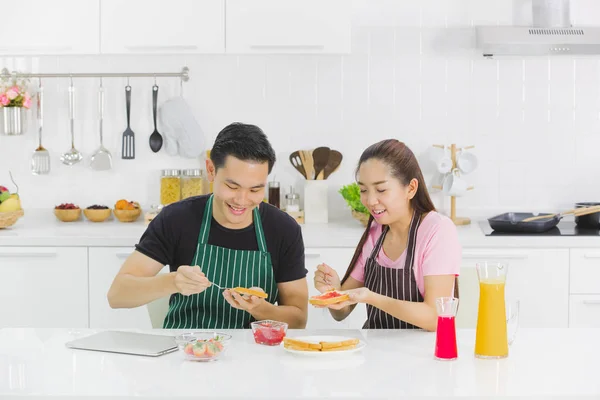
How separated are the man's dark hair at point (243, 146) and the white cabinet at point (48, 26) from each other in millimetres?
1708

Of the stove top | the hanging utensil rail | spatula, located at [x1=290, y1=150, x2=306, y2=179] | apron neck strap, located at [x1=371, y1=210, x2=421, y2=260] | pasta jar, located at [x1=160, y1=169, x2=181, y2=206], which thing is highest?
the hanging utensil rail

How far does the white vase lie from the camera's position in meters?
4.09

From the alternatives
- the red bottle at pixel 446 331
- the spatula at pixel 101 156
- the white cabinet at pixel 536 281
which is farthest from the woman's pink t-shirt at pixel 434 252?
the spatula at pixel 101 156

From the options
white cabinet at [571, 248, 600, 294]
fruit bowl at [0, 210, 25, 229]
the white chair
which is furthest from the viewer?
fruit bowl at [0, 210, 25, 229]

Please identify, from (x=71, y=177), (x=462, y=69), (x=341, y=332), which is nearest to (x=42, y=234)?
(x=71, y=177)

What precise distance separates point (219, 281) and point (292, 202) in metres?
1.62

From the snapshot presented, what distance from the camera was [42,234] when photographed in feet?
11.9

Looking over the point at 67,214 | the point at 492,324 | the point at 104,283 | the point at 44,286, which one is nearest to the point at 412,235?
the point at 492,324

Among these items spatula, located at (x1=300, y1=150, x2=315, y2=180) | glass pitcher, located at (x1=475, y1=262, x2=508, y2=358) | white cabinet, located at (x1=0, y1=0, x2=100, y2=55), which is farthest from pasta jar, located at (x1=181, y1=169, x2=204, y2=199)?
glass pitcher, located at (x1=475, y1=262, x2=508, y2=358)

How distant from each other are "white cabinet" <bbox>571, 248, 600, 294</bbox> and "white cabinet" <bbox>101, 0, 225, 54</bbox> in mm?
1846

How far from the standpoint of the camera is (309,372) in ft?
5.92

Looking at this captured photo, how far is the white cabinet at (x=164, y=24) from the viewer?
378cm

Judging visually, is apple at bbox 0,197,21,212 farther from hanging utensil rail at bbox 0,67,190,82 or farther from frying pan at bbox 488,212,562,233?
frying pan at bbox 488,212,562,233

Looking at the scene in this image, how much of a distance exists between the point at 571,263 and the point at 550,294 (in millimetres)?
162
